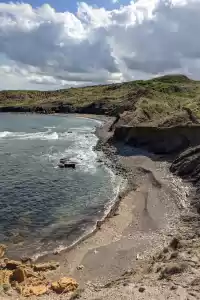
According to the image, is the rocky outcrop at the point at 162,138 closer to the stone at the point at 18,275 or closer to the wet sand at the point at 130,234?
the wet sand at the point at 130,234

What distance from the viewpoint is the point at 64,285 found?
2300 centimetres

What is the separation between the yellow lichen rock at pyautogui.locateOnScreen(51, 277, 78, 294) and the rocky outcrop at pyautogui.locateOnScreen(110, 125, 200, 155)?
118ft

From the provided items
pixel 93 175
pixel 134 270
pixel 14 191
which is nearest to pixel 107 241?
pixel 134 270

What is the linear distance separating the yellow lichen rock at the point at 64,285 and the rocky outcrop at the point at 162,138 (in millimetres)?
35947

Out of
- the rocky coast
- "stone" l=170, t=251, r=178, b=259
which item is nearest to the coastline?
the rocky coast

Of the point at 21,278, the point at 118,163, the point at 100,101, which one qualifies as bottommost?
the point at 21,278

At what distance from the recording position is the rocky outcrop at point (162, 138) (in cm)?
5728

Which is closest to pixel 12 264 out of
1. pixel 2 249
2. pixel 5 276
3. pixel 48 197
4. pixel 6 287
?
pixel 5 276

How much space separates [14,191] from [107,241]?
52.0 ft

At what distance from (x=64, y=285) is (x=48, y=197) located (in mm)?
19168

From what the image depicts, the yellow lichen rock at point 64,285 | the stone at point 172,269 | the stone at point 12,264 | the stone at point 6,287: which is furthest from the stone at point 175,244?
the stone at point 6,287

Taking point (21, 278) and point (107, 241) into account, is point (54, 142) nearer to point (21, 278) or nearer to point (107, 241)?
point (107, 241)

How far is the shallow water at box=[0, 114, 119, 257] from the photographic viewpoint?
31422 millimetres

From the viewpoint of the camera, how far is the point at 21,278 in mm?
23891
